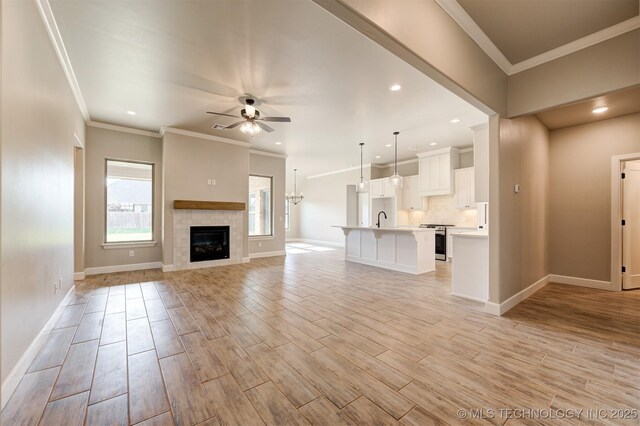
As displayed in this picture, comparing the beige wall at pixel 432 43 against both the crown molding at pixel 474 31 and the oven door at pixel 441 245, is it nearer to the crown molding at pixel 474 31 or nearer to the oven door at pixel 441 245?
the crown molding at pixel 474 31

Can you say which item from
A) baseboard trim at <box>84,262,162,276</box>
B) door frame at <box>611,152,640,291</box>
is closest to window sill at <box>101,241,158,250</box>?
baseboard trim at <box>84,262,162,276</box>

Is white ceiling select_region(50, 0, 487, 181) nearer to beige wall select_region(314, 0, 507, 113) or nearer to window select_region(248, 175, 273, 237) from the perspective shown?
beige wall select_region(314, 0, 507, 113)

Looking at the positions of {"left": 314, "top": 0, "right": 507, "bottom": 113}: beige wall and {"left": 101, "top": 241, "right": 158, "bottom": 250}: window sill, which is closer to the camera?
{"left": 314, "top": 0, "right": 507, "bottom": 113}: beige wall

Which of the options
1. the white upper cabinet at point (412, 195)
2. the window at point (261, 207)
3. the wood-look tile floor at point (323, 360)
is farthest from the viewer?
the window at point (261, 207)

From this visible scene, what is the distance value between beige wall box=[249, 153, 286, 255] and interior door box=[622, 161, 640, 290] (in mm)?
7269

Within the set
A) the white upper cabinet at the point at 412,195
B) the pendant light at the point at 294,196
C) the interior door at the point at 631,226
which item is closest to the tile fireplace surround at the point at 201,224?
the pendant light at the point at 294,196

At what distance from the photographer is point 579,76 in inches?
109

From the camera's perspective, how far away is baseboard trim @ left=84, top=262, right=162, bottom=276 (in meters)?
5.32

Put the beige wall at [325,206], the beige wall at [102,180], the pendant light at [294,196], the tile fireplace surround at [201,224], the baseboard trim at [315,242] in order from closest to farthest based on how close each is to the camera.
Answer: the beige wall at [102,180]
the tile fireplace surround at [201,224]
the beige wall at [325,206]
the baseboard trim at [315,242]
the pendant light at [294,196]

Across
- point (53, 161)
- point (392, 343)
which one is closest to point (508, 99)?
point (392, 343)

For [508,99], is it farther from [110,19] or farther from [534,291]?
[110,19]

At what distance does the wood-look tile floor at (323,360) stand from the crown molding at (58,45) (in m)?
3.04

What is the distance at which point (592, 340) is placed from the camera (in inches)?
100

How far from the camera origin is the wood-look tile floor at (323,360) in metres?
1.66
